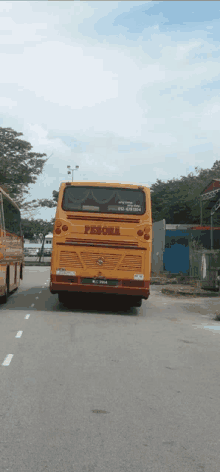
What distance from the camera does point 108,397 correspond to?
577cm

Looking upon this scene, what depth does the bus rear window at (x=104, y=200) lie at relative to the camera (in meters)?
13.5

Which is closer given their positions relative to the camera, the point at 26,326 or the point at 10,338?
the point at 10,338

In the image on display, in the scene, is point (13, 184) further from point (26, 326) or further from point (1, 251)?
point (26, 326)

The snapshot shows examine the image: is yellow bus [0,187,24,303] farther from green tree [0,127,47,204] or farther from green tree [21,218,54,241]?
green tree [21,218,54,241]

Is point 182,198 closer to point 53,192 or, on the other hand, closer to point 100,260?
point 53,192

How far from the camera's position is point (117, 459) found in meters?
4.08

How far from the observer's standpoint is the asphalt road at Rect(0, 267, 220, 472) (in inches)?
163

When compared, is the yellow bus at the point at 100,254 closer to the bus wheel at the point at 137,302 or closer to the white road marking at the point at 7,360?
the bus wheel at the point at 137,302

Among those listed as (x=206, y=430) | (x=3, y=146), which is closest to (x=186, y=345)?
(x=206, y=430)

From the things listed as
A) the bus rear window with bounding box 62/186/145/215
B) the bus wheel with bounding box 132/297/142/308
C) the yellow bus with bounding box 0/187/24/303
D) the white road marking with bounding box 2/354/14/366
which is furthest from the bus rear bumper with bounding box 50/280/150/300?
the white road marking with bounding box 2/354/14/366

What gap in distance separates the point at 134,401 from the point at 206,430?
104 centimetres

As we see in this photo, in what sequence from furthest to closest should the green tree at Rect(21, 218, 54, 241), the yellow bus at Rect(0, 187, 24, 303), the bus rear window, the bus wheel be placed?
the green tree at Rect(21, 218, 54, 241) < the bus wheel < the yellow bus at Rect(0, 187, 24, 303) < the bus rear window

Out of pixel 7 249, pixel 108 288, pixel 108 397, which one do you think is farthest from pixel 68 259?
pixel 108 397

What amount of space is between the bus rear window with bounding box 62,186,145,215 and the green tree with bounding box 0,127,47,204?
2737 centimetres
